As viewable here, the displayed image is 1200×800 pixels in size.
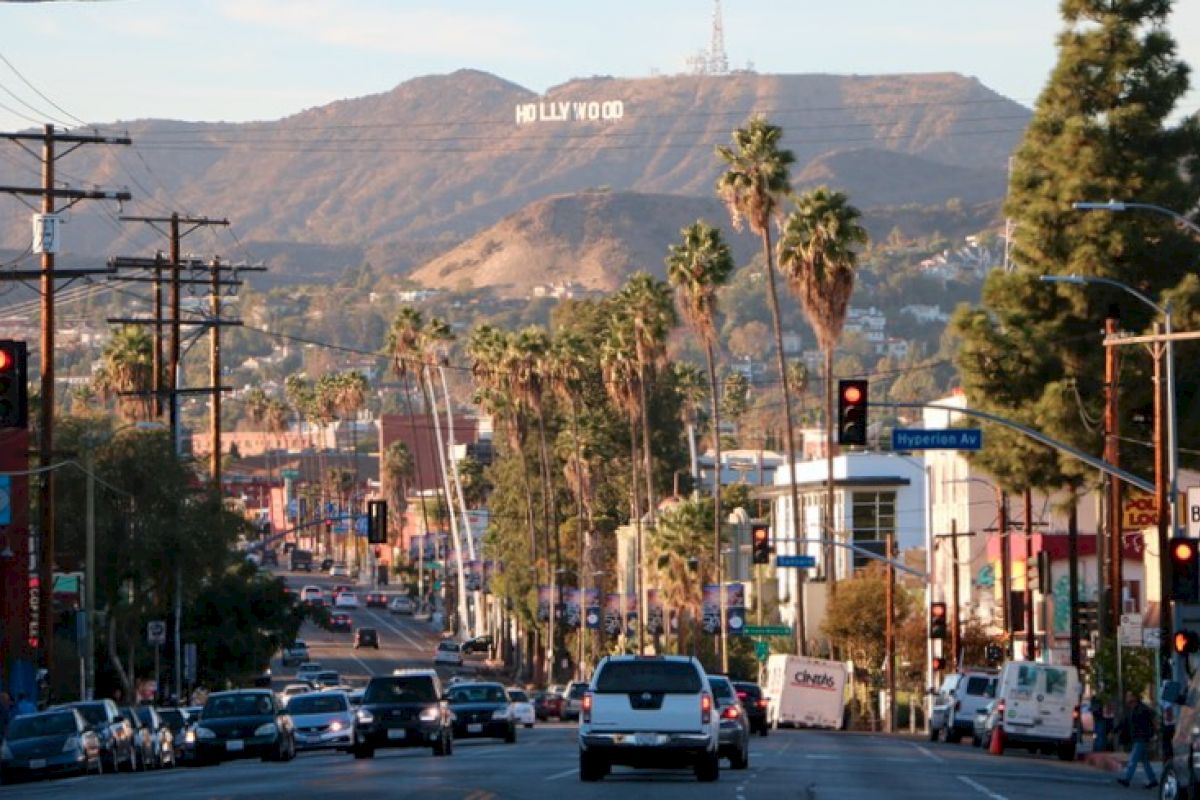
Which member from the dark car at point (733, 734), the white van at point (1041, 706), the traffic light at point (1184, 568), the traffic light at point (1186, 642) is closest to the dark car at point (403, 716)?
the dark car at point (733, 734)

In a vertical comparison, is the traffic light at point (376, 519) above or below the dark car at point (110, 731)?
above

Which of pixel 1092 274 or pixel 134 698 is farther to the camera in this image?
pixel 134 698

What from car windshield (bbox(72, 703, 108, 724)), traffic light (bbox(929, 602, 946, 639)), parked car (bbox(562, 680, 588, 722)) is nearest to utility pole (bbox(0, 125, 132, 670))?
car windshield (bbox(72, 703, 108, 724))

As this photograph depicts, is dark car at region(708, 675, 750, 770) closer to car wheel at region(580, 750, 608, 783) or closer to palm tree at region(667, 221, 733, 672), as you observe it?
car wheel at region(580, 750, 608, 783)

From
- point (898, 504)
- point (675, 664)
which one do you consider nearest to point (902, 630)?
point (898, 504)

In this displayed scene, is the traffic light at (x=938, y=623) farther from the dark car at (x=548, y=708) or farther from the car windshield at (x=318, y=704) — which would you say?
the car windshield at (x=318, y=704)

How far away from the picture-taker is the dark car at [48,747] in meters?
45.9

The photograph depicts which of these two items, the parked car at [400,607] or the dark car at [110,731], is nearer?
the dark car at [110,731]

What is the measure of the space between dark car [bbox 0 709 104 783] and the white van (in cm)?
2206

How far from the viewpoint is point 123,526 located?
75.0 metres

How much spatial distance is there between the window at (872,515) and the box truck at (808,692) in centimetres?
5273

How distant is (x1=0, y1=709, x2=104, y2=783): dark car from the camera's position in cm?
4591

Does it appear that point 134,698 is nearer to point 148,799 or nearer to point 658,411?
point 148,799

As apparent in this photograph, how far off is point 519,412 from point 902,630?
37.0 meters
